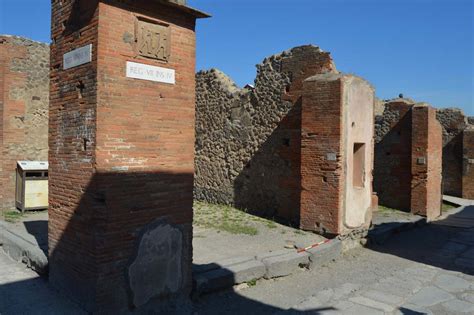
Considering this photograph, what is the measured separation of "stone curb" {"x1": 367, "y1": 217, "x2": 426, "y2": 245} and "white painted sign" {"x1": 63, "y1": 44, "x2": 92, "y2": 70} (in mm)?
6696

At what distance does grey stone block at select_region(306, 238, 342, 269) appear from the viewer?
6.85 metres

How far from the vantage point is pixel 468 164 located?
55.3 ft

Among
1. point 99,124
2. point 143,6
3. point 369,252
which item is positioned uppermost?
point 143,6

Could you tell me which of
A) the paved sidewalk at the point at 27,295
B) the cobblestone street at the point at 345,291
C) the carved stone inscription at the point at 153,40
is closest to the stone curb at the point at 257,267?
the cobblestone street at the point at 345,291

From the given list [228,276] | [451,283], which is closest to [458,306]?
[451,283]

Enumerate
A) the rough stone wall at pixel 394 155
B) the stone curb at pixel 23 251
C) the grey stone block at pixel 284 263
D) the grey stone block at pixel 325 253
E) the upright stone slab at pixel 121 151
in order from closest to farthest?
the upright stone slab at pixel 121 151, the stone curb at pixel 23 251, the grey stone block at pixel 284 263, the grey stone block at pixel 325 253, the rough stone wall at pixel 394 155

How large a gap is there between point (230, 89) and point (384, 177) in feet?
18.0

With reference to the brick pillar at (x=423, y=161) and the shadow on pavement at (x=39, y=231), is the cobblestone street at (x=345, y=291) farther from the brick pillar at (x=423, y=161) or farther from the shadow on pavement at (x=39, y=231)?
the brick pillar at (x=423, y=161)

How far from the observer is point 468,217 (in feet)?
40.2

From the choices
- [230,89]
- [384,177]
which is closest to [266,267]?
[230,89]

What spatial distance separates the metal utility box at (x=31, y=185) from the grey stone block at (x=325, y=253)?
672 cm

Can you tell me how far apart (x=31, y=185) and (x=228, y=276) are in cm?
641

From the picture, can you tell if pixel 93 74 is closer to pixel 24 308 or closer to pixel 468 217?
pixel 24 308

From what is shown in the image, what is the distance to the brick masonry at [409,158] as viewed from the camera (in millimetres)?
11312
